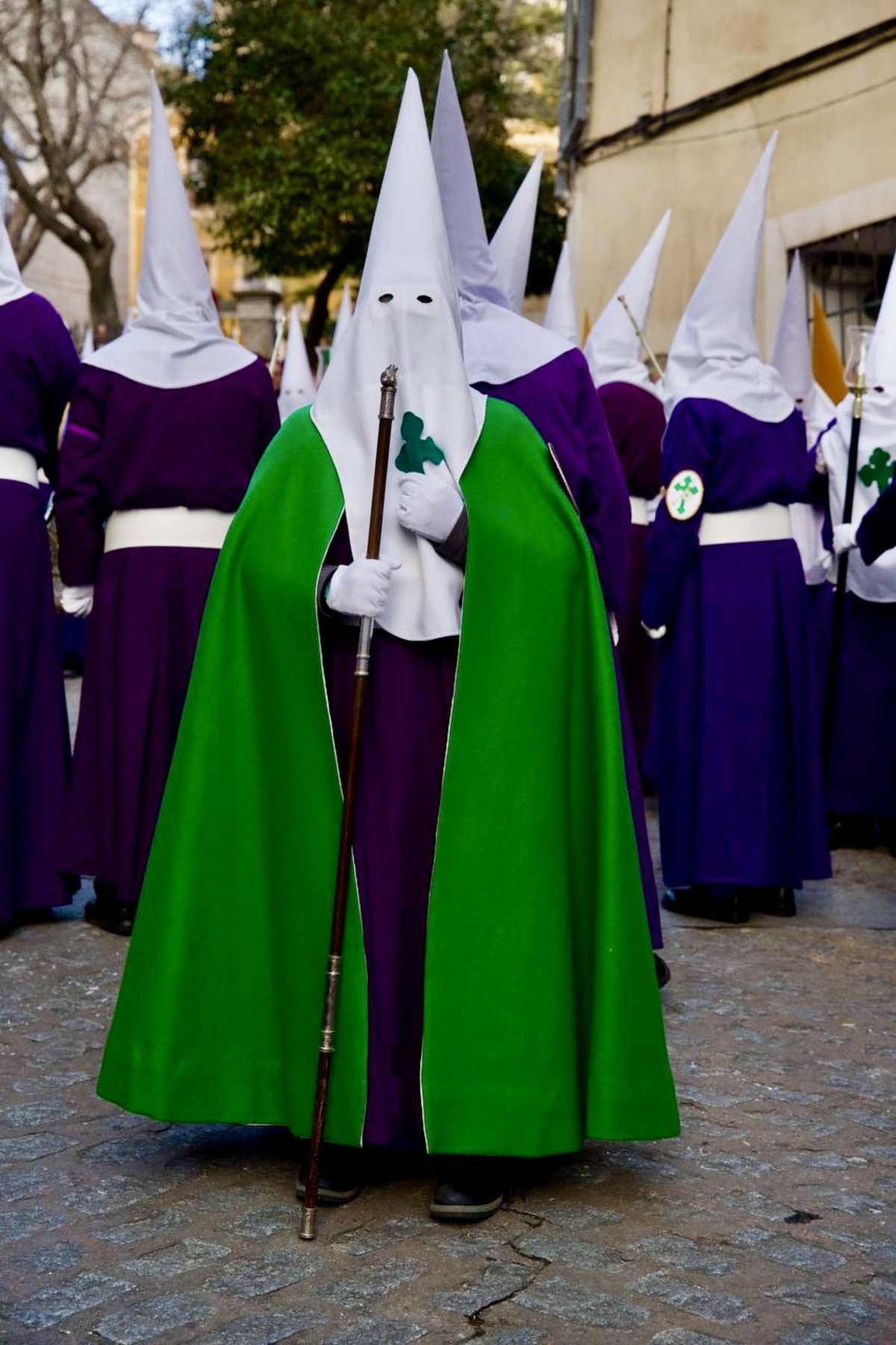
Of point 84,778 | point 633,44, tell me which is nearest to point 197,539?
point 84,778

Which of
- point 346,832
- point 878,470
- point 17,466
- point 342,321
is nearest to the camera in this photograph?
point 346,832

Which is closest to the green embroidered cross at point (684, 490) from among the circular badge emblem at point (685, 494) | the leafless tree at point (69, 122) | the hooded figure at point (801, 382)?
the circular badge emblem at point (685, 494)

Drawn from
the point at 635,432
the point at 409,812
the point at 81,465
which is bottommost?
the point at 409,812

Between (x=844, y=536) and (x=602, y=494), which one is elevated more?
(x=844, y=536)

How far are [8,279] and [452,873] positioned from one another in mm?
3486

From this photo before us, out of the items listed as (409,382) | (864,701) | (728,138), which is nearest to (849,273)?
(728,138)

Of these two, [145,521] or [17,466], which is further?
[145,521]

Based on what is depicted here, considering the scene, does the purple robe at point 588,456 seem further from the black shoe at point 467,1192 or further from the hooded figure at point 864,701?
the hooded figure at point 864,701

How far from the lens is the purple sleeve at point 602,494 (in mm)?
5727

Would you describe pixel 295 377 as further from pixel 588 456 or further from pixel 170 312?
pixel 588 456

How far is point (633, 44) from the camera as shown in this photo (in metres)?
17.3

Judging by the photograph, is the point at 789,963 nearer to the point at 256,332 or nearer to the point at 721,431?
the point at 721,431

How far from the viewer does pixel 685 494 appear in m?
7.16

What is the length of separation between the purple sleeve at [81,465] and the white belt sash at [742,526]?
214cm
